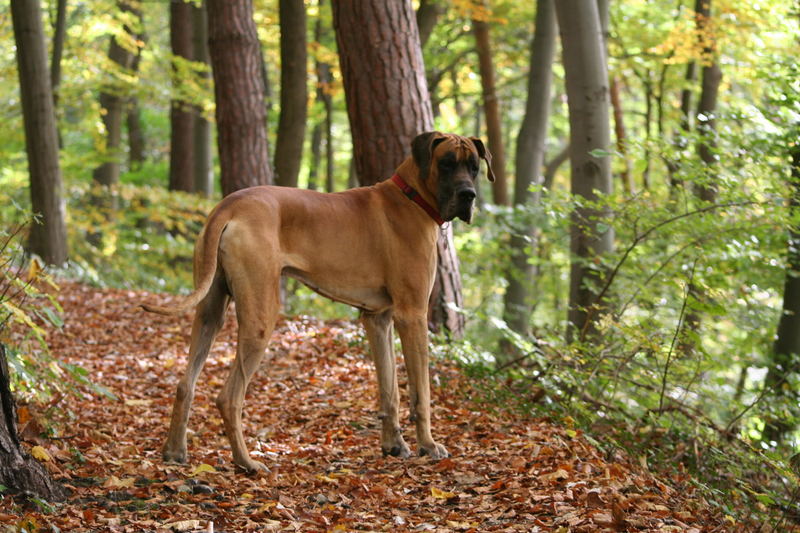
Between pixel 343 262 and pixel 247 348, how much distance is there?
893mm

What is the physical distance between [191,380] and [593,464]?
2673mm

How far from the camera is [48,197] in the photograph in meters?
12.4

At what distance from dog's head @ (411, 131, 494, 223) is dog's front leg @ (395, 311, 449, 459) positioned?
772 millimetres

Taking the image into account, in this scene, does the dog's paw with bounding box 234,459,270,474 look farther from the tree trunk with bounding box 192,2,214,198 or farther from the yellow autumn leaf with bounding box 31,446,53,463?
the tree trunk with bounding box 192,2,214,198

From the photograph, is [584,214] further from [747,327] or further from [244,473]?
[244,473]

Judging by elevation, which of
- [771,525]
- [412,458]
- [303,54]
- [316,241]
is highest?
[303,54]

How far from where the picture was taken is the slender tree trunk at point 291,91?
12.7 metres

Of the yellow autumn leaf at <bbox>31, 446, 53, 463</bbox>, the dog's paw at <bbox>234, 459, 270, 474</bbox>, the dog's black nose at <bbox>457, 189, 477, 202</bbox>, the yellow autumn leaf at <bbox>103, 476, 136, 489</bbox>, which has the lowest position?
the dog's paw at <bbox>234, 459, 270, 474</bbox>

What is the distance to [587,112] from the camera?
905 cm

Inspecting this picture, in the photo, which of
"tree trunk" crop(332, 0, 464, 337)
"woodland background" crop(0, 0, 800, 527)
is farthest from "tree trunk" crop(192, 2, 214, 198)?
"tree trunk" crop(332, 0, 464, 337)

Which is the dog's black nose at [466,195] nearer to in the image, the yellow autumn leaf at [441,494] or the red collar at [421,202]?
the red collar at [421,202]

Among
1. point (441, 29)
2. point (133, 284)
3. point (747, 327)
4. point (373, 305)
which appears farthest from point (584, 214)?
point (441, 29)

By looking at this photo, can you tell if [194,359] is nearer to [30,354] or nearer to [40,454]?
[40,454]

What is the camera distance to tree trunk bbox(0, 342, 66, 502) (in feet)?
13.1
